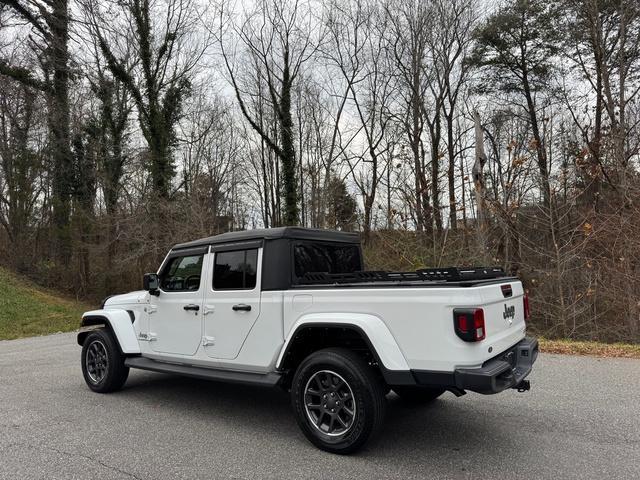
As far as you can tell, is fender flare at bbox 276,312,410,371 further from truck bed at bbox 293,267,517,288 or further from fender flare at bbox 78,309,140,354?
fender flare at bbox 78,309,140,354

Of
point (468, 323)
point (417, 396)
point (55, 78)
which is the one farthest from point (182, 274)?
point (55, 78)

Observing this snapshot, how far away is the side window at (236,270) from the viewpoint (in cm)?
469

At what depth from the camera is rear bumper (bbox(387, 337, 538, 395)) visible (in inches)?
132

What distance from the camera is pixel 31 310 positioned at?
17047mm

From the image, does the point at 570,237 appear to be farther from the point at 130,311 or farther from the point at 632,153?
the point at 130,311

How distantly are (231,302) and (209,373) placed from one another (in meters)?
0.77

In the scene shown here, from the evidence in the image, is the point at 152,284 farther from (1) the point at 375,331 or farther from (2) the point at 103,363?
(1) the point at 375,331

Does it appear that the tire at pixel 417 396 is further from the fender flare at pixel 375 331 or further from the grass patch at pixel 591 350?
the grass patch at pixel 591 350

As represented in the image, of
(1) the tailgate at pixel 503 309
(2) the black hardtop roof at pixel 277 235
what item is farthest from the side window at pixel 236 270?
(1) the tailgate at pixel 503 309

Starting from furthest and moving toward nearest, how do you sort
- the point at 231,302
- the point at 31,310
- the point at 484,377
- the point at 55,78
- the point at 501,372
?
the point at 55,78 → the point at 31,310 → the point at 231,302 → the point at 501,372 → the point at 484,377

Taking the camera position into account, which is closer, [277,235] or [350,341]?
[350,341]

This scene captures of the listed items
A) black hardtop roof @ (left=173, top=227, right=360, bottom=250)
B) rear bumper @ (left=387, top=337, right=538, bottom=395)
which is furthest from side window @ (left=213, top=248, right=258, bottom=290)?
rear bumper @ (left=387, top=337, right=538, bottom=395)

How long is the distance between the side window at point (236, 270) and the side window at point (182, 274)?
302 millimetres

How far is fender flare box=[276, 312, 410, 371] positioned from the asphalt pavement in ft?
2.65
